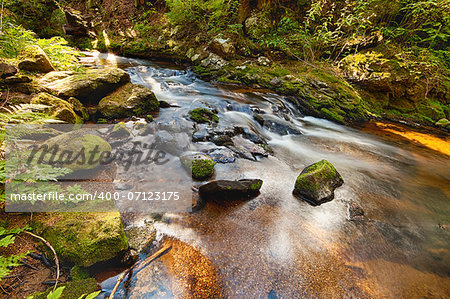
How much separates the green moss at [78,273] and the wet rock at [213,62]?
11.1 m

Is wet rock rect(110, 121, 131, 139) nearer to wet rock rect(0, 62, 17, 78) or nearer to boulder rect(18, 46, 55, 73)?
wet rock rect(0, 62, 17, 78)

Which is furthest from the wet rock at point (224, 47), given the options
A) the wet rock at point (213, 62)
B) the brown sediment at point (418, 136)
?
the brown sediment at point (418, 136)

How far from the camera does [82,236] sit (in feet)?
6.59

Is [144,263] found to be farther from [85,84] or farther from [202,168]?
[85,84]

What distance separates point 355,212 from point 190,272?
3.12m

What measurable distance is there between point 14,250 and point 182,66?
1240cm

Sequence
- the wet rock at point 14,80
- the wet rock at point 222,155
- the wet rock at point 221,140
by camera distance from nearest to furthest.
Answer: the wet rock at point 14,80 < the wet rock at point 222,155 < the wet rock at point 221,140

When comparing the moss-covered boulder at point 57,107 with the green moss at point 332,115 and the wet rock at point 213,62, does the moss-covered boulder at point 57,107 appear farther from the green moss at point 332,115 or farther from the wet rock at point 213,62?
the green moss at point 332,115

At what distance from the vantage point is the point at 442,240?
3215 millimetres

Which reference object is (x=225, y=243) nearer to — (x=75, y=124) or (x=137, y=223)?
(x=137, y=223)

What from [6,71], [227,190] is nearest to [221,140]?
[227,190]

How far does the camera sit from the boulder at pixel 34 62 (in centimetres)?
479

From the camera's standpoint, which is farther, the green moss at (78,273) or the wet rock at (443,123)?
the wet rock at (443,123)

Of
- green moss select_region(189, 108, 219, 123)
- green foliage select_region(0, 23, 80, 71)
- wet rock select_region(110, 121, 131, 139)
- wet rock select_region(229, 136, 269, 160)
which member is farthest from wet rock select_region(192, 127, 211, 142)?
green foliage select_region(0, 23, 80, 71)
